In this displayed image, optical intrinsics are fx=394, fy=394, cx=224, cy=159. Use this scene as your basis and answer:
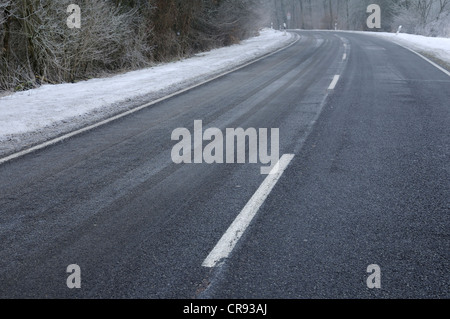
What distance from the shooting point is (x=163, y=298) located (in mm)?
2561

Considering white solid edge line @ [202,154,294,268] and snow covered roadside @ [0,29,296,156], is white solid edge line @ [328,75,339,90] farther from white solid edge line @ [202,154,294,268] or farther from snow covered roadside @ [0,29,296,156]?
white solid edge line @ [202,154,294,268]

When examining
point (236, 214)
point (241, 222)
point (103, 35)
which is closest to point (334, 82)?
point (103, 35)

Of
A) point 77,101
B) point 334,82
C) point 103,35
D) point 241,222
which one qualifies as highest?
point 103,35

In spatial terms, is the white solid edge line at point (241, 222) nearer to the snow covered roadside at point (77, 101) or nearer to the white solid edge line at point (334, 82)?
the snow covered roadside at point (77, 101)

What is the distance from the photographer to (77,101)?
9.09 m

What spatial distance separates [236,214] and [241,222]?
172 mm

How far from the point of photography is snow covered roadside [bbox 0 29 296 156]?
21.9 ft

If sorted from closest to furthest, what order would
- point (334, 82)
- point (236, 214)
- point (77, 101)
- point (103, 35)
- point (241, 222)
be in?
point (241, 222)
point (236, 214)
point (77, 101)
point (334, 82)
point (103, 35)

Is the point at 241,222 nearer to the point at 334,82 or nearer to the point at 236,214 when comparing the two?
the point at 236,214

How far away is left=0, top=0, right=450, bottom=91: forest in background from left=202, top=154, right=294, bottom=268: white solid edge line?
356 inches

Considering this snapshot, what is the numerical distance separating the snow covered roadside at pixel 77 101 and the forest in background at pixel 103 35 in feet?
2.79

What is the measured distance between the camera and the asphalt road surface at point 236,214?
2715 mm
